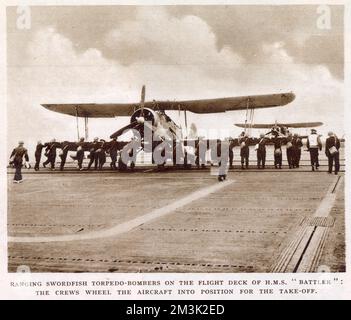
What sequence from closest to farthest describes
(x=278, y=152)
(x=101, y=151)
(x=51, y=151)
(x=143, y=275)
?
(x=143, y=275)
(x=278, y=152)
(x=51, y=151)
(x=101, y=151)

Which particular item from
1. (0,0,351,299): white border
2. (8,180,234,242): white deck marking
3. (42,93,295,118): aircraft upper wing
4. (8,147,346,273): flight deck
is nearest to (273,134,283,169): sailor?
(42,93,295,118): aircraft upper wing

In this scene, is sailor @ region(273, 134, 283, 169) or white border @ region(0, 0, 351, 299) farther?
sailor @ region(273, 134, 283, 169)

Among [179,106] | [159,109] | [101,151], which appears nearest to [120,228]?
[101,151]

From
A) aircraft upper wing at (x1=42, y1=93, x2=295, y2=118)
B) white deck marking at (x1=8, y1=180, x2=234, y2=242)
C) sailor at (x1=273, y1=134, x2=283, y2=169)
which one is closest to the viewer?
white deck marking at (x1=8, y1=180, x2=234, y2=242)

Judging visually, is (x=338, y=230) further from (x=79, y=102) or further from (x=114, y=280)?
(x=79, y=102)

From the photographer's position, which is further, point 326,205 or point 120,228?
point 326,205

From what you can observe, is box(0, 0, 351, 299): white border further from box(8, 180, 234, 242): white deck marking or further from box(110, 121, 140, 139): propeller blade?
box(110, 121, 140, 139): propeller blade

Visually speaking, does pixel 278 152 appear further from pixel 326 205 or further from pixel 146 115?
pixel 326 205

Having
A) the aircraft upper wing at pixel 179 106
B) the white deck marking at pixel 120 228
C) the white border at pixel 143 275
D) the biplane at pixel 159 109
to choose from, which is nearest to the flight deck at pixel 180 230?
the white deck marking at pixel 120 228

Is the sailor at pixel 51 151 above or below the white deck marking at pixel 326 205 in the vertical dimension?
above

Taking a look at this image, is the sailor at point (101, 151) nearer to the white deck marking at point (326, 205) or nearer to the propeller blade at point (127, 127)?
the propeller blade at point (127, 127)
